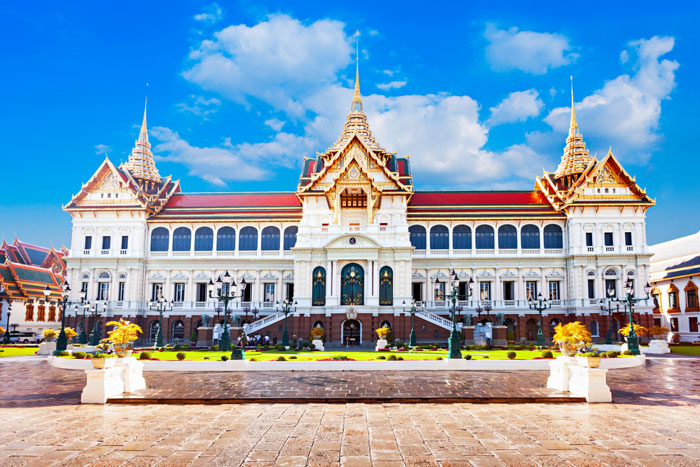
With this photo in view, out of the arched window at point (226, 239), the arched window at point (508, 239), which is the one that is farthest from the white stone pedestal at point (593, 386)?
the arched window at point (226, 239)

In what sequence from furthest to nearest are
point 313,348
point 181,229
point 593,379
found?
1. point 181,229
2. point 313,348
3. point 593,379

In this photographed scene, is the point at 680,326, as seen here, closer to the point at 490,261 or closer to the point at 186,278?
the point at 490,261

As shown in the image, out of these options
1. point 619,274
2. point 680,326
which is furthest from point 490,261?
point 680,326

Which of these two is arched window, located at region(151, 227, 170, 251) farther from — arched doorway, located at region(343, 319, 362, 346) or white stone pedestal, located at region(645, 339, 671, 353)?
white stone pedestal, located at region(645, 339, 671, 353)

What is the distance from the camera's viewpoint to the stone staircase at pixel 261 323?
44.2m

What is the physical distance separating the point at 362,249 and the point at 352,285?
10.6 ft

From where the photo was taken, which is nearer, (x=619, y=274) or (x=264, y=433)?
(x=264, y=433)

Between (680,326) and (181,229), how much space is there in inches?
1982

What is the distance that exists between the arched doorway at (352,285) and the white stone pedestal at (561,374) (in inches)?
1158

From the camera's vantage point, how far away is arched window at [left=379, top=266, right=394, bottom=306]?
4638cm

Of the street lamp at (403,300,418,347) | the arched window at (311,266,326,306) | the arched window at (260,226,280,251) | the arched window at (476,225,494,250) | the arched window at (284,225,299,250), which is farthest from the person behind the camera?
the arched window at (260,226,280,251)

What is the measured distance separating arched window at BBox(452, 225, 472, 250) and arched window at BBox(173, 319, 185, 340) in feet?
87.6

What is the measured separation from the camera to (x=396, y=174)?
50906 millimetres

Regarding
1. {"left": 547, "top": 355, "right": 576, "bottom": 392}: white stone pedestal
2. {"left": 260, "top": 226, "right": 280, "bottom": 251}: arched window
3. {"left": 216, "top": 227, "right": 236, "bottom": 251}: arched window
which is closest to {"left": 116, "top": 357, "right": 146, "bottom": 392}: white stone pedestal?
{"left": 547, "top": 355, "right": 576, "bottom": 392}: white stone pedestal
